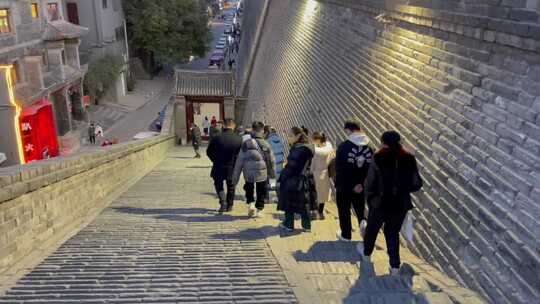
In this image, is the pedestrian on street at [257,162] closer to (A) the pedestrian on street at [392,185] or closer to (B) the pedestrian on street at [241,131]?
(B) the pedestrian on street at [241,131]

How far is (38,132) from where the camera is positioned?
20688 millimetres

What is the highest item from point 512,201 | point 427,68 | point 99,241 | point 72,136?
point 427,68

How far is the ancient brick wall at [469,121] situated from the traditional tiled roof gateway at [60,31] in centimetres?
1783

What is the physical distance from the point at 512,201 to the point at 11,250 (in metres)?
5.16

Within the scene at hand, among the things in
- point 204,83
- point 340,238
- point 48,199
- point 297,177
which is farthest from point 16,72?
point 340,238

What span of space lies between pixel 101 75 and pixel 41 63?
7462mm

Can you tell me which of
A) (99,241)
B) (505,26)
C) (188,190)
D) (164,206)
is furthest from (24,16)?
(505,26)

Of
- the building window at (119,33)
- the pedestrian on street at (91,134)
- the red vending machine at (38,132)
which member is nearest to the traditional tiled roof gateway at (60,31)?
the red vending machine at (38,132)

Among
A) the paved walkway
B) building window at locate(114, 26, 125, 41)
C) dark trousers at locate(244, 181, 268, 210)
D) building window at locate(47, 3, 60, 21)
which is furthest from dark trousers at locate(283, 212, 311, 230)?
building window at locate(114, 26, 125, 41)

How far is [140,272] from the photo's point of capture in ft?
16.8

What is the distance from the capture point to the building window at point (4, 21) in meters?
19.3

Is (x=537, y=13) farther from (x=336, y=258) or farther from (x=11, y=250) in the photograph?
(x=11, y=250)

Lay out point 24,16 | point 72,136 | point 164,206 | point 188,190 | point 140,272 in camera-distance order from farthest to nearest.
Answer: point 72,136 → point 24,16 → point 188,190 → point 164,206 → point 140,272

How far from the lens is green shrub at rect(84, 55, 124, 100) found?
28.7 meters
